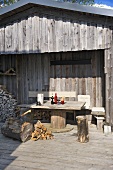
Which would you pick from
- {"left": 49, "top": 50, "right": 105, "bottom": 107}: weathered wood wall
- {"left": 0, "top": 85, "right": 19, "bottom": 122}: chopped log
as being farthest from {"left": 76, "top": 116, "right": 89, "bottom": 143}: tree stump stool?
{"left": 0, "top": 85, "right": 19, "bottom": 122}: chopped log

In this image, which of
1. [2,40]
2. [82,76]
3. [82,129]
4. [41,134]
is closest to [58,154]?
[82,129]

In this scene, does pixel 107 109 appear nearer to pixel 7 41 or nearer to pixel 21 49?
pixel 21 49

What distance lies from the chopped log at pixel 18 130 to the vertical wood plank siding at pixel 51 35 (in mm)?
2126

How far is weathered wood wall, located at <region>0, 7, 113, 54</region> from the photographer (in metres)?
5.05

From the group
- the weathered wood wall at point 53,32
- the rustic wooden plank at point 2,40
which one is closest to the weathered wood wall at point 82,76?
the weathered wood wall at point 53,32

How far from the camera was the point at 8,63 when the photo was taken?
7.05 m

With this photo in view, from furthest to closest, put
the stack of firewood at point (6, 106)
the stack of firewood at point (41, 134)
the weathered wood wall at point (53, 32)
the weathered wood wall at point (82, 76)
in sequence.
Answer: the stack of firewood at point (6, 106)
the weathered wood wall at point (82, 76)
the weathered wood wall at point (53, 32)
the stack of firewood at point (41, 134)

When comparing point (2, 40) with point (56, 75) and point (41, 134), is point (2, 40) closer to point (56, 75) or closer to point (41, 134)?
point (56, 75)

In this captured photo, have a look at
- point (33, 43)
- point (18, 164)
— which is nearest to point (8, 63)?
point (33, 43)

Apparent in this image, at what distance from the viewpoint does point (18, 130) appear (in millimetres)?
4668

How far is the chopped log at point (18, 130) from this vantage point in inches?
180

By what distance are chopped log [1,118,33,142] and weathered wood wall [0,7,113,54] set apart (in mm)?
2127

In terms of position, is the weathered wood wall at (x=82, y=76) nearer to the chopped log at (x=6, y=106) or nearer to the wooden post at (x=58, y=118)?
the wooden post at (x=58, y=118)

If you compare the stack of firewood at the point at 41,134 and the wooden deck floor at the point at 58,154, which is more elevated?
the stack of firewood at the point at 41,134
